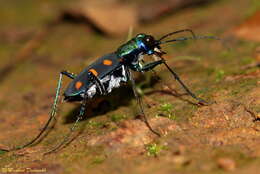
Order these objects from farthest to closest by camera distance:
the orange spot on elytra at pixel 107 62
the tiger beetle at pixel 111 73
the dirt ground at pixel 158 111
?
1. the orange spot on elytra at pixel 107 62
2. the tiger beetle at pixel 111 73
3. the dirt ground at pixel 158 111

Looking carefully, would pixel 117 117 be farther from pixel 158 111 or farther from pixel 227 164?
pixel 227 164

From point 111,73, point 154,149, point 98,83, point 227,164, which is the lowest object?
point 227,164

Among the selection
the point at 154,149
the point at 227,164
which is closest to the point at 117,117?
the point at 154,149

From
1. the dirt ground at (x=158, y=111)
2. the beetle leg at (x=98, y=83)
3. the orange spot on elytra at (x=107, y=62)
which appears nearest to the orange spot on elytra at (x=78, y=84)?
the beetle leg at (x=98, y=83)

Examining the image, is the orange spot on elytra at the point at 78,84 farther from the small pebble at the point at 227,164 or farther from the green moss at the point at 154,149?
the small pebble at the point at 227,164

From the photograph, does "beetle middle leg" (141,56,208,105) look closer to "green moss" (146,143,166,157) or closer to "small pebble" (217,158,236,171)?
"green moss" (146,143,166,157)

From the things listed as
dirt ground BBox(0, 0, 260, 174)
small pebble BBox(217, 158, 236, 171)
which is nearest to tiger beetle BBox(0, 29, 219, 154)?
dirt ground BBox(0, 0, 260, 174)

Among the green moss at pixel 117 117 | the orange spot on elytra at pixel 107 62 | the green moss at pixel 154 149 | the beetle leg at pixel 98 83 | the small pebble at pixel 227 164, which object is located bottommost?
the small pebble at pixel 227 164

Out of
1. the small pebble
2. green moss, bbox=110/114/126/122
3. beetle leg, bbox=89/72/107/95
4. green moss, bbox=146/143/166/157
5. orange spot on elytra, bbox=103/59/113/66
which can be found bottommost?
the small pebble

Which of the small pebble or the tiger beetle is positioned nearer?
the small pebble
